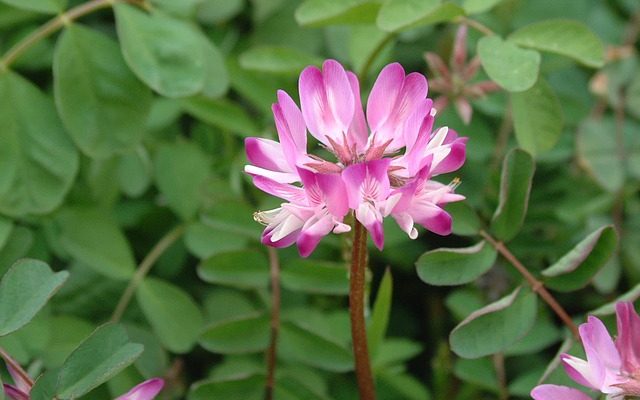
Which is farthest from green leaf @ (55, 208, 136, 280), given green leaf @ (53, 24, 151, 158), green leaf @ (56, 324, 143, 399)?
green leaf @ (56, 324, 143, 399)

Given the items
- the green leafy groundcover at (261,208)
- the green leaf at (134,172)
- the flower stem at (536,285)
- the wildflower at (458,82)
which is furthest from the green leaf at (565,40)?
the green leaf at (134,172)

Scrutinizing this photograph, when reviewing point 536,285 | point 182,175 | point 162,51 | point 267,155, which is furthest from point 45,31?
point 536,285

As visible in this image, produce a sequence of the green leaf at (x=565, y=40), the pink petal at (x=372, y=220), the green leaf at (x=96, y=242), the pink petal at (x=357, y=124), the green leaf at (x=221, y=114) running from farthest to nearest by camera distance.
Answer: the green leaf at (x=221, y=114) → the green leaf at (x=96, y=242) → the green leaf at (x=565, y=40) → the pink petal at (x=357, y=124) → the pink petal at (x=372, y=220)

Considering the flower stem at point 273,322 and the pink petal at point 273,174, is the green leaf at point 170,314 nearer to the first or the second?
the flower stem at point 273,322

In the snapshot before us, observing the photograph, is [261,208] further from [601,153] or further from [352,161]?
[601,153]

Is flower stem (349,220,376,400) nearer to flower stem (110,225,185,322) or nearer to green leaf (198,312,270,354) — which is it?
green leaf (198,312,270,354)

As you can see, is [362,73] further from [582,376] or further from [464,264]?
[582,376]
